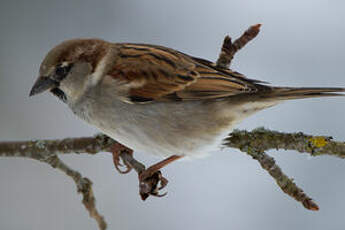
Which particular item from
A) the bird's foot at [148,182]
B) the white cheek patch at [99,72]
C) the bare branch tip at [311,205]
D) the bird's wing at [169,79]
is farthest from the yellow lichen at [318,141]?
the white cheek patch at [99,72]

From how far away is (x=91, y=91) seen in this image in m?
2.74

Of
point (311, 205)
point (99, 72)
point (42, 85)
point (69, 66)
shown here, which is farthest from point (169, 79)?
point (311, 205)

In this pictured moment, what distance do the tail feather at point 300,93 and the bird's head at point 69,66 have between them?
1.01 meters

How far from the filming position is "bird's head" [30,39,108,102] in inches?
101

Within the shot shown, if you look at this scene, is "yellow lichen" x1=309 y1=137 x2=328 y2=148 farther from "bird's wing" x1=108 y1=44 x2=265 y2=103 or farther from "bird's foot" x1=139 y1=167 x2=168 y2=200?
Result: "bird's foot" x1=139 y1=167 x2=168 y2=200

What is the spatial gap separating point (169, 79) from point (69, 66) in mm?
572

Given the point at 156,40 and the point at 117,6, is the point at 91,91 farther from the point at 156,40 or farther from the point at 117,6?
the point at 117,6

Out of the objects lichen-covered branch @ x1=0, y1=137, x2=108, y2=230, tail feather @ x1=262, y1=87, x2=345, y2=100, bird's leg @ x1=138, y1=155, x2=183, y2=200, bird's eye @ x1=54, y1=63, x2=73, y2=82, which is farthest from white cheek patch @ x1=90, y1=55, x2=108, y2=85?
tail feather @ x1=262, y1=87, x2=345, y2=100

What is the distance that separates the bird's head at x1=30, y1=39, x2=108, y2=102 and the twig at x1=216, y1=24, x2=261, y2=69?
71cm

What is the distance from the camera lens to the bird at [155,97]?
2.65 meters

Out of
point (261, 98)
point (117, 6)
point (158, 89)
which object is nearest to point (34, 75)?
point (117, 6)

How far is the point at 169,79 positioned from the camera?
9.09 ft

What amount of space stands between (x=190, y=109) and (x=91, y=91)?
22.8 inches

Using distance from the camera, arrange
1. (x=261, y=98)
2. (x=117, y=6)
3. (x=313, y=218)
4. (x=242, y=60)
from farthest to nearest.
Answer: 1. (x=117, y=6)
2. (x=242, y=60)
3. (x=313, y=218)
4. (x=261, y=98)
